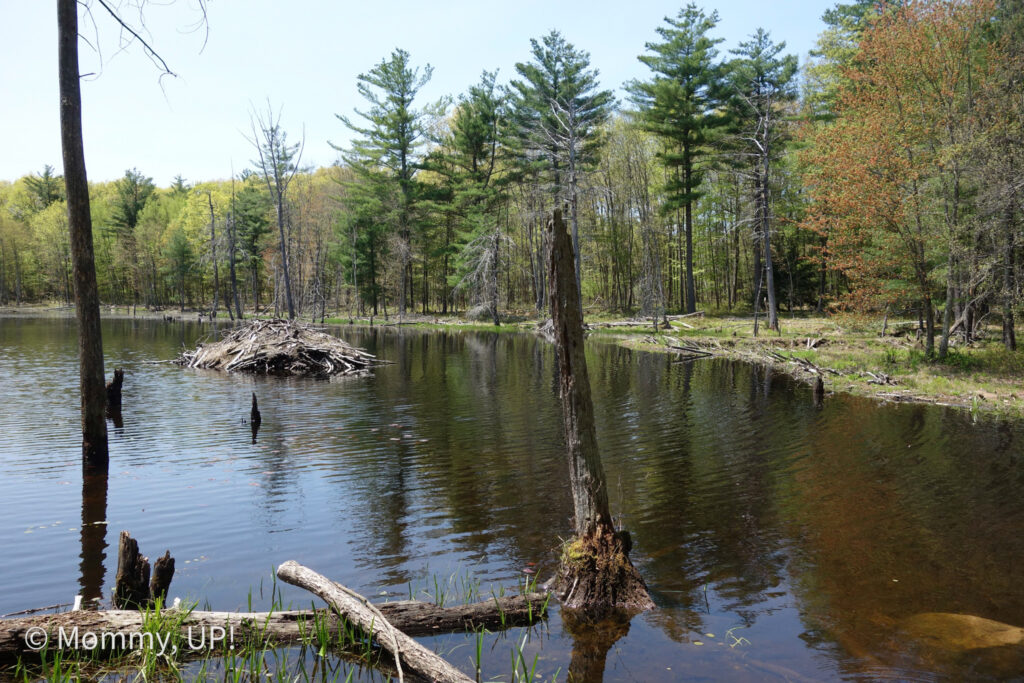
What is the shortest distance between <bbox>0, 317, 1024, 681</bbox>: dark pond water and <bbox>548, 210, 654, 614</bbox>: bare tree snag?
0.33 metres

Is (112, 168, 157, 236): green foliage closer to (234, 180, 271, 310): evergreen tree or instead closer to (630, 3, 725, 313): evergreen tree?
(234, 180, 271, 310): evergreen tree

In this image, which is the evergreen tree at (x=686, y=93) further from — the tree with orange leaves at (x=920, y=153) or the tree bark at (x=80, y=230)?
the tree bark at (x=80, y=230)

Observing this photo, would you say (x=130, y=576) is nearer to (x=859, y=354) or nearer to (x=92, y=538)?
(x=92, y=538)

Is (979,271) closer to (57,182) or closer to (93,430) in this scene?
(93,430)

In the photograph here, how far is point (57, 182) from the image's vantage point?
287ft

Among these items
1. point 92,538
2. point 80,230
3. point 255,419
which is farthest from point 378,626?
point 255,419

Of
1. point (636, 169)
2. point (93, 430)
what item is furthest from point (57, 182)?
point (93, 430)

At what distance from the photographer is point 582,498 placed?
561 cm

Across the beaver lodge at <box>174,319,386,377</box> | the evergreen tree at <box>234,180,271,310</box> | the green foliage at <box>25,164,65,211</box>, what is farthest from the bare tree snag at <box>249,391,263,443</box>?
the green foliage at <box>25,164,65,211</box>

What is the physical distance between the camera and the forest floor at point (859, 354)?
1681 centimetres

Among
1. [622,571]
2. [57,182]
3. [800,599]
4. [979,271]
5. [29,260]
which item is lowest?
[800,599]

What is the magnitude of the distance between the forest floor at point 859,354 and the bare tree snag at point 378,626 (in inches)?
644

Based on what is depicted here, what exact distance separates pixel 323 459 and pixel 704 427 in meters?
8.19

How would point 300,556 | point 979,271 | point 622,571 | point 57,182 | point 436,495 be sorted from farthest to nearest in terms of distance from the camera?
point 57,182 → point 979,271 → point 436,495 → point 300,556 → point 622,571
